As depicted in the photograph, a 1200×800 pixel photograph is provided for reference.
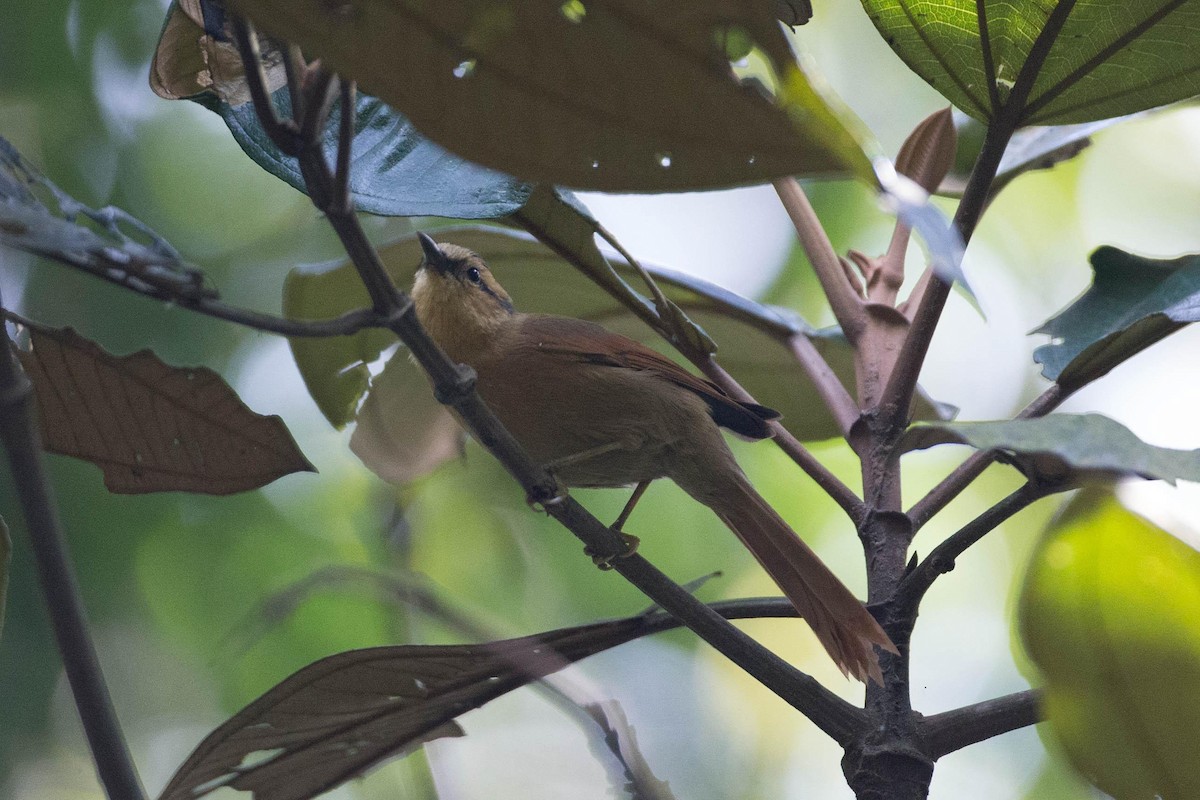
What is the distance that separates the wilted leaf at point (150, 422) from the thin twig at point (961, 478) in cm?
80

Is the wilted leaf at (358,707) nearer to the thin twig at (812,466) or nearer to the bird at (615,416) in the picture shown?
the thin twig at (812,466)

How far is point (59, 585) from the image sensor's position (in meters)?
0.91

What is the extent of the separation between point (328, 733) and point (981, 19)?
1.20 meters

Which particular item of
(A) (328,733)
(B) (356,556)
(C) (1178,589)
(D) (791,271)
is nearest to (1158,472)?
(C) (1178,589)

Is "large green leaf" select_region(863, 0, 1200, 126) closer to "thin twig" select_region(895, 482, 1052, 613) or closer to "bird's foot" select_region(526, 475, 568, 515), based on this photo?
"thin twig" select_region(895, 482, 1052, 613)

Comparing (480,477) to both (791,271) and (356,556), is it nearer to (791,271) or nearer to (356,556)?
(356,556)

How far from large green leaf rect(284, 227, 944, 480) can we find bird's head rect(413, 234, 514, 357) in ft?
0.41

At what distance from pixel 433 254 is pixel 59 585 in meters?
1.38

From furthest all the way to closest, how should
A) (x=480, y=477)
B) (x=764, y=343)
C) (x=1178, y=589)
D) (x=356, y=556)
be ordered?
(x=356, y=556) → (x=480, y=477) → (x=764, y=343) → (x=1178, y=589)

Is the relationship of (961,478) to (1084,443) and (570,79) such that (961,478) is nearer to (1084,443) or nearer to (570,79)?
(1084,443)

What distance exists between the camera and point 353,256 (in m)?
0.84

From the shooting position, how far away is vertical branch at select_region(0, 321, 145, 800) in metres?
0.89

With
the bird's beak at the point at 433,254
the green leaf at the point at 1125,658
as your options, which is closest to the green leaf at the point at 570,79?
the green leaf at the point at 1125,658

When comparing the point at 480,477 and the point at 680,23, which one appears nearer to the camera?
the point at 680,23
